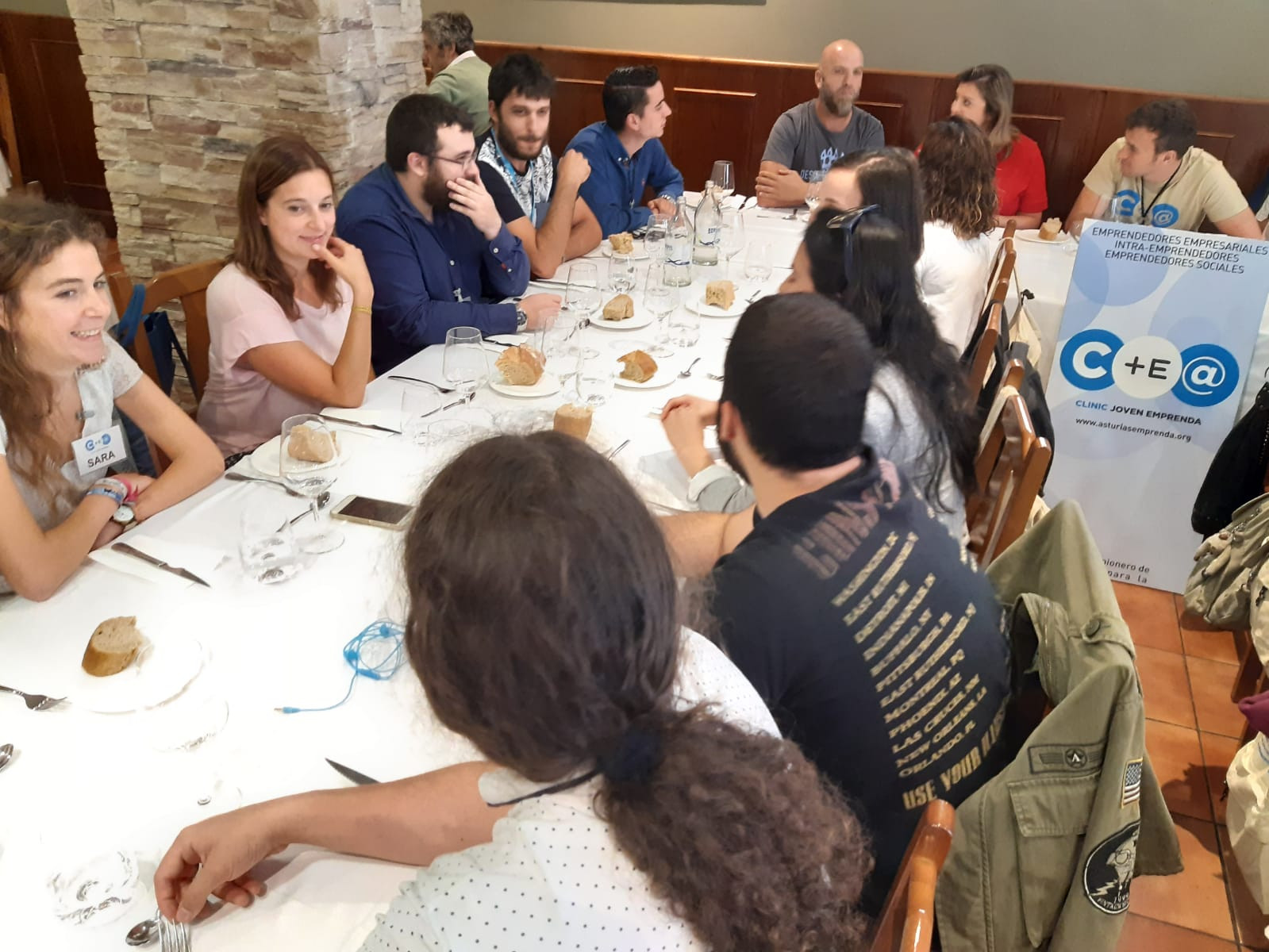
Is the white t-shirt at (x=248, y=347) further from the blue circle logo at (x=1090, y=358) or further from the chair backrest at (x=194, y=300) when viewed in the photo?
the blue circle logo at (x=1090, y=358)

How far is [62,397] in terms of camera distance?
5.62ft

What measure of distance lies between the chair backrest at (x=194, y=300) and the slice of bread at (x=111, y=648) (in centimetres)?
120

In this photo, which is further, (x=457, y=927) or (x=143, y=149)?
(x=143, y=149)

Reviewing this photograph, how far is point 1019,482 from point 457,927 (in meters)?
1.23

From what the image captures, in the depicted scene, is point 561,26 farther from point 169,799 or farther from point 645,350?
point 169,799

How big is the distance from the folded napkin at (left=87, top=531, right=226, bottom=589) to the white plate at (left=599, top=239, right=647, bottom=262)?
197 centimetres

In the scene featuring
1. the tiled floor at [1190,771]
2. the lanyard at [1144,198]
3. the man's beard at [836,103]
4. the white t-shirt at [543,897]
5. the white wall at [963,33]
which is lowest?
the tiled floor at [1190,771]

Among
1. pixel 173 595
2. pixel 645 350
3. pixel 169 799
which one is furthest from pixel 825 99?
pixel 169 799

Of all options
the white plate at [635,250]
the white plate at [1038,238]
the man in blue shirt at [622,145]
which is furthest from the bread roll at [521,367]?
the white plate at [1038,238]

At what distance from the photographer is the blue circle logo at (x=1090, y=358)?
2971 mm

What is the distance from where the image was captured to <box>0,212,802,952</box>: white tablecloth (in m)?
0.94

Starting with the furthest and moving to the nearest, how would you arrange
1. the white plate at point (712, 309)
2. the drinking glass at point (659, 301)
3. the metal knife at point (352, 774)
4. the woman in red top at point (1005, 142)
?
the woman in red top at point (1005, 142), the white plate at point (712, 309), the drinking glass at point (659, 301), the metal knife at point (352, 774)

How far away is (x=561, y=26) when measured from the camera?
5707mm

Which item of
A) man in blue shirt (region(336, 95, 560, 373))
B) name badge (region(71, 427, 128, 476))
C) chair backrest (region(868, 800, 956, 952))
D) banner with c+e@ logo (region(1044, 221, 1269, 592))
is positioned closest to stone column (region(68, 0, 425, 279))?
man in blue shirt (region(336, 95, 560, 373))
